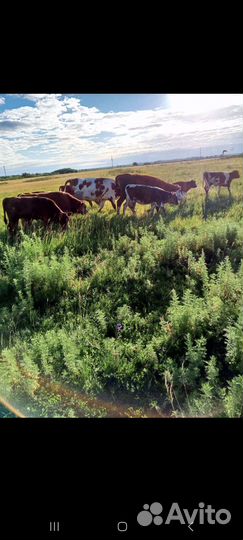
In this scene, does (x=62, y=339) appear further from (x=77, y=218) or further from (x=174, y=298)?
(x=77, y=218)

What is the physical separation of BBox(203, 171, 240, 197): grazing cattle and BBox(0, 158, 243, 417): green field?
0.04 m

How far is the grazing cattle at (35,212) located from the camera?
266 cm

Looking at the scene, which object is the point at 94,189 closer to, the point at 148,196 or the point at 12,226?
the point at 148,196

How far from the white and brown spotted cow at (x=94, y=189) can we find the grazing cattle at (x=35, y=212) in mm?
197

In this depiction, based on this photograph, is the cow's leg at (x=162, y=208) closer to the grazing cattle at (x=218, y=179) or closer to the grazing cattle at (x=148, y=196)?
the grazing cattle at (x=148, y=196)

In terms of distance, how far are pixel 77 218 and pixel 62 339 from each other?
0.99 m

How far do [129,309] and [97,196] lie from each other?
34.4 inches

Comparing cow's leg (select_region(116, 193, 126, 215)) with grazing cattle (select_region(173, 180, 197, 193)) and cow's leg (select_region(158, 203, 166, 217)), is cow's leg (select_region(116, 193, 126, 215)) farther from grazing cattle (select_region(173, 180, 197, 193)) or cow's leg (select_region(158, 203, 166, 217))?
grazing cattle (select_region(173, 180, 197, 193))

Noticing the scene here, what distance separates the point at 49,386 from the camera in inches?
73.0

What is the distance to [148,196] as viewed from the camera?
2.63 metres

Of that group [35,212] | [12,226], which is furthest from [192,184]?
[12,226]
